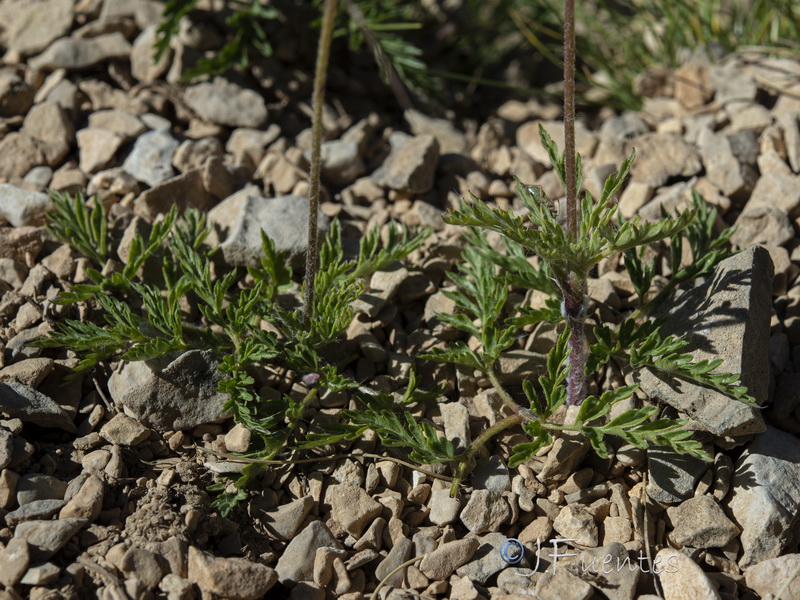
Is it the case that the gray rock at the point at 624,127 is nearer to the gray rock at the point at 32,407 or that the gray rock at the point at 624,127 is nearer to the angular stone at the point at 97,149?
the angular stone at the point at 97,149

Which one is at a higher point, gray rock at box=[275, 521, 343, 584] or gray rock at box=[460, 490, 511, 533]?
gray rock at box=[460, 490, 511, 533]

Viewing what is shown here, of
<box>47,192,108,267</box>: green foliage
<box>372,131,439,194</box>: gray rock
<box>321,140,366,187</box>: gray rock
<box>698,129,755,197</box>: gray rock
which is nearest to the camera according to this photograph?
<box>47,192,108,267</box>: green foliage

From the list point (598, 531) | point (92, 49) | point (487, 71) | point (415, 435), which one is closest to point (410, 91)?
point (487, 71)

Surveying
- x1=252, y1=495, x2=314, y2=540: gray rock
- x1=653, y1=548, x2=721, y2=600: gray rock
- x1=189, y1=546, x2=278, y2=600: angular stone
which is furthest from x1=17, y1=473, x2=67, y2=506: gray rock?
x1=653, y1=548, x2=721, y2=600: gray rock

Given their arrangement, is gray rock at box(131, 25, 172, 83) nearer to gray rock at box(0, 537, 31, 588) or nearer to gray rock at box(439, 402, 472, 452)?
gray rock at box(439, 402, 472, 452)

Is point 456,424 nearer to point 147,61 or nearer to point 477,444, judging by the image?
point 477,444

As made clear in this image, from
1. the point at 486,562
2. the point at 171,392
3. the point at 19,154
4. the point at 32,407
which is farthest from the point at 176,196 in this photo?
the point at 486,562

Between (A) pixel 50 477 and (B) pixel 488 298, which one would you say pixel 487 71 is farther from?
(A) pixel 50 477
